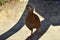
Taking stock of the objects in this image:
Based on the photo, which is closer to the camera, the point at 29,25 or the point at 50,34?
the point at 29,25

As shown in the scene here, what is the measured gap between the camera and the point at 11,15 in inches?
285

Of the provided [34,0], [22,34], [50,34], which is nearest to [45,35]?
[50,34]

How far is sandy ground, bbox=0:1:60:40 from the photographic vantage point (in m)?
5.93

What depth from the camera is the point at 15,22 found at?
6781 millimetres

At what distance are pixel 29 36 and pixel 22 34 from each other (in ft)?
0.87

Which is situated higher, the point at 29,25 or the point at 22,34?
the point at 29,25

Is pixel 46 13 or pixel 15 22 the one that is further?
pixel 46 13

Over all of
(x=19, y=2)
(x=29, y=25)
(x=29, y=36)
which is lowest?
(x=19, y=2)

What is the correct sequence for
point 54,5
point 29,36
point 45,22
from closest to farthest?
point 29,36
point 45,22
point 54,5

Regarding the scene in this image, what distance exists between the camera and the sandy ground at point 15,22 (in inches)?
234

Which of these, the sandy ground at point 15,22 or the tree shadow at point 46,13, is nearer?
the sandy ground at point 15,22

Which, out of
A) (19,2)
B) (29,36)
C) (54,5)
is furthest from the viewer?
(19,2)

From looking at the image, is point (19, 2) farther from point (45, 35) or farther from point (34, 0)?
point (45, 35)

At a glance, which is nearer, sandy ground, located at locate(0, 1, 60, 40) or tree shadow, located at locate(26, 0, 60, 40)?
sandy ground, located at locate(0, 1, 60, 40)
